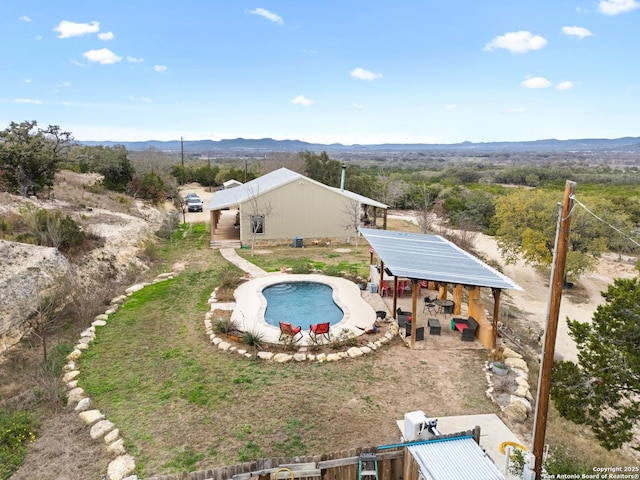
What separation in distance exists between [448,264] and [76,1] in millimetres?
24588

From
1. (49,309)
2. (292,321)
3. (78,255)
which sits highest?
(78,255)

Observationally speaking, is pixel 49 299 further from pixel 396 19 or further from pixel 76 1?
pixel 396 19

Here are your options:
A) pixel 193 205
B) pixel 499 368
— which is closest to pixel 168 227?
pixel 193 205

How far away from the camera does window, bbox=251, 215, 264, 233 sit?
24.6 m

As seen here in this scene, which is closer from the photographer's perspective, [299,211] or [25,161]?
[25,161]

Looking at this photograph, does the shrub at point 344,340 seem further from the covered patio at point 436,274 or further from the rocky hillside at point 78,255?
the rocky hillside at point 78,255

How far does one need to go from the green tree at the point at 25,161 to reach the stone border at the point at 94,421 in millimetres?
15365

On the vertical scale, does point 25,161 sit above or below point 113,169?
above

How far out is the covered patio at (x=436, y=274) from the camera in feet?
37.7

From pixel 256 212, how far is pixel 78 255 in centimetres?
975

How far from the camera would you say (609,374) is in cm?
626

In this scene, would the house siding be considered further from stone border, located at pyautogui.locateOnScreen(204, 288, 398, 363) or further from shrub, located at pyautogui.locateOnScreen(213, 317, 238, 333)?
Result: stone border, located at pyautogui.locateOnScreen(204, 288, 398, 363)

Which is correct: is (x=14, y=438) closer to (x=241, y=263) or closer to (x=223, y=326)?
(x=223, y=326)

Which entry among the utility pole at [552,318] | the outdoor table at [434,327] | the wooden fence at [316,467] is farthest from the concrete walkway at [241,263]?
the utility pole at [552,318]
